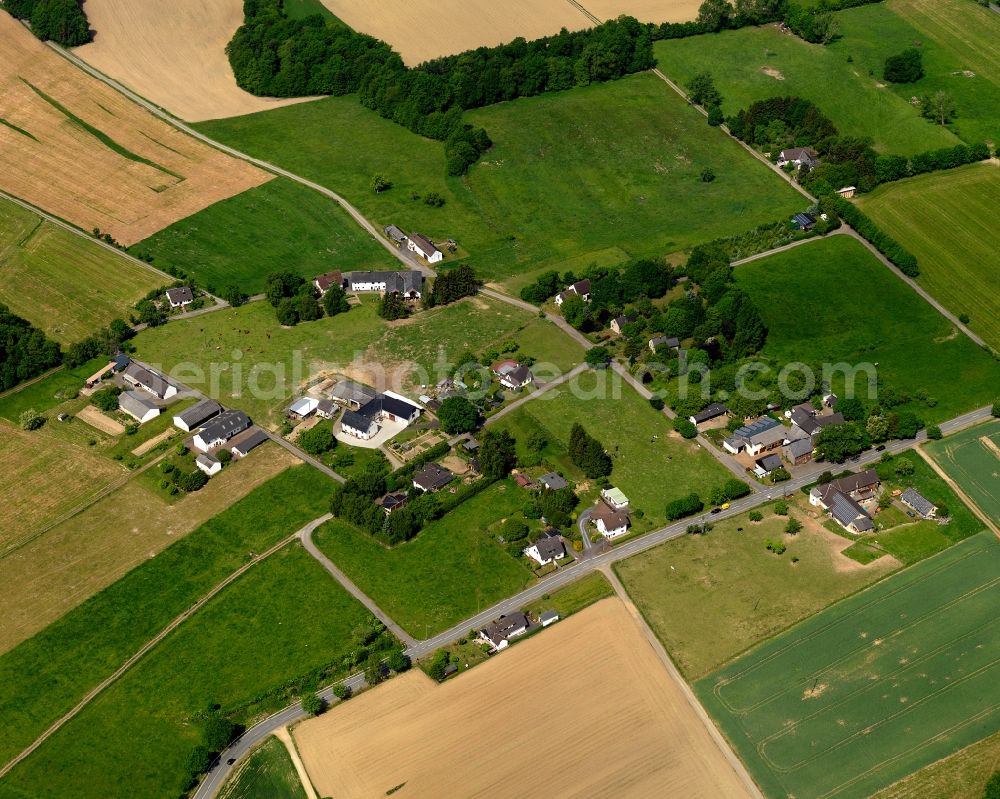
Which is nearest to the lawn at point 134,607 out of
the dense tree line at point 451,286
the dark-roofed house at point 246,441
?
the dark-roofed house at point 246,441

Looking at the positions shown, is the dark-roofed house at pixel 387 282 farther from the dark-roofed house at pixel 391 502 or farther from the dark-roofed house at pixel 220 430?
the dark-roofed house at pixel 391 502

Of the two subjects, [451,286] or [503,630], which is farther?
[451,286]

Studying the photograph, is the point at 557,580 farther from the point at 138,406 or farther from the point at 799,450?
the point at 138,406

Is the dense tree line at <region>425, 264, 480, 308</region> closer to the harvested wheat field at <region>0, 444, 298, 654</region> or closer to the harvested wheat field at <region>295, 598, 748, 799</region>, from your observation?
the harvested wheat field at <region>0, 444, 298, 654</region>

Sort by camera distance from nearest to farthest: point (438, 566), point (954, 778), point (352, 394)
Result: point (954, 778) < point (438, 566) < point (352, 394)

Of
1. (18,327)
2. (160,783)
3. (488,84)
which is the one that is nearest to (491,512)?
(160,783)

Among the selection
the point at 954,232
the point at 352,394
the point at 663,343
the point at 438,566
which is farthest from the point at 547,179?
the point at 438,566

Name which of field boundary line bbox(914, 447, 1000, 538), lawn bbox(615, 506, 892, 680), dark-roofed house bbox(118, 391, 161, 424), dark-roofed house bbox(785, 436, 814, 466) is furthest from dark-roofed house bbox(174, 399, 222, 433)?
field boundary line bbox(914, 447, 1000, 538)
